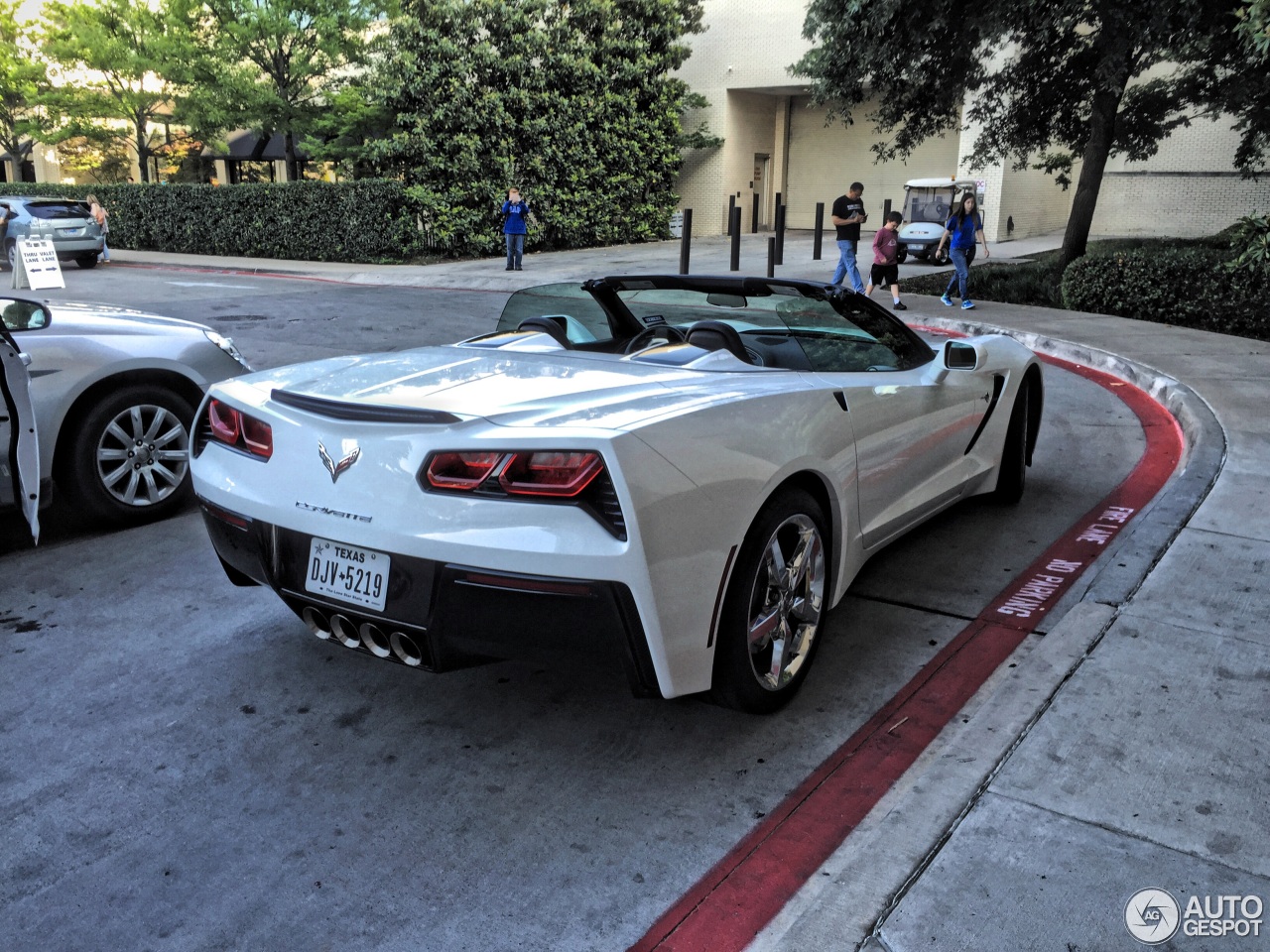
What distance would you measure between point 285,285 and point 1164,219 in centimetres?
2624

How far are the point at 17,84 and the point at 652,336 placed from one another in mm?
39593

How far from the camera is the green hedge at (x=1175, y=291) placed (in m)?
12.8

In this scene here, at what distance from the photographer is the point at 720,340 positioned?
3.91 meters

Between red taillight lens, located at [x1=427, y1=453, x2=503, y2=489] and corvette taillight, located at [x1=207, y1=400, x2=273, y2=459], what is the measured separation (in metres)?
0.70

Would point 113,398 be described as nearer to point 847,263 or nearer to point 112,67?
point 847,263

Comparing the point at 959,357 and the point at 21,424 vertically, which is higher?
the point at 959,357

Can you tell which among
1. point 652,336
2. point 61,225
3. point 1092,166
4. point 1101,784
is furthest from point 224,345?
point 61,225

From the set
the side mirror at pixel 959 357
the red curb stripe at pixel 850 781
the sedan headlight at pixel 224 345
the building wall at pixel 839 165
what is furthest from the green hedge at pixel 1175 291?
the building wall at pixel 839 165

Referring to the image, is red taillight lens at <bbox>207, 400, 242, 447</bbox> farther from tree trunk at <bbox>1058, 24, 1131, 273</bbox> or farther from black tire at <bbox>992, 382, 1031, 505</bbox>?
tree trunk at <bbox>1058, 24, 1131, 273</bbox>

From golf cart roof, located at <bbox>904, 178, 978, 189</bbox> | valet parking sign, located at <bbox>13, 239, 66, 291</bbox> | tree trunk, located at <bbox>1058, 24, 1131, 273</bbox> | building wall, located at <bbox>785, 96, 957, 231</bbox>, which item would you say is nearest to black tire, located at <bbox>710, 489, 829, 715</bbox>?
tree trunk, located at <bbox>1058, 24, 1131, 273</bbox>

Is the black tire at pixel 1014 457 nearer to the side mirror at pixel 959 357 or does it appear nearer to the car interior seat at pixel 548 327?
the side mirror at pixel 959 357

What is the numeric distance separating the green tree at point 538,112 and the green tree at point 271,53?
4359mm

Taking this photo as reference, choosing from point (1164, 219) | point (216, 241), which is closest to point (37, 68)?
point (216, 241)

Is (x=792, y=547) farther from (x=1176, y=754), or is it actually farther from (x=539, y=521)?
(x=1176, y=754)
